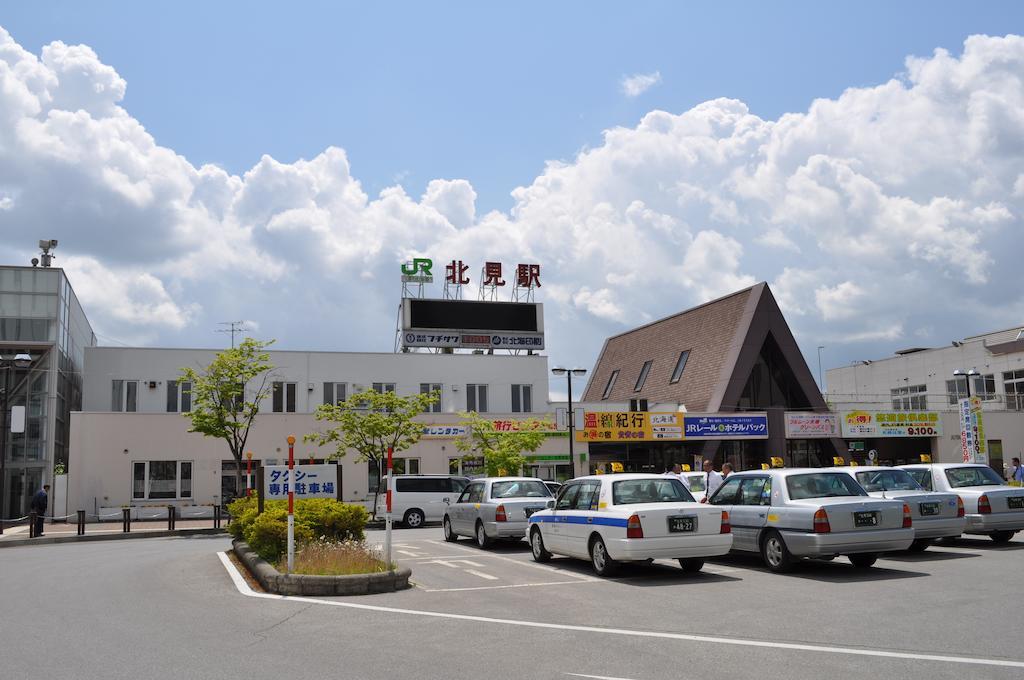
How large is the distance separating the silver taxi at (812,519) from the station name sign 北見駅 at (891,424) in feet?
110

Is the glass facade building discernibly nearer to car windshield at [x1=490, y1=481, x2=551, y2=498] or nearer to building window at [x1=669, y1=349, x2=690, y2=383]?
car windshield at [x1=490, y1=481, x2=551, y2=498]

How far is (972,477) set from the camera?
1734 cm

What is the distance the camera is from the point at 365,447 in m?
35.7

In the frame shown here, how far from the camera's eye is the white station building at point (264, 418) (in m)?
36.7

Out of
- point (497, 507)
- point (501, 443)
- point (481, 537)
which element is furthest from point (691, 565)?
point (501, 443)

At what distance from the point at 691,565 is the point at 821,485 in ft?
7.89

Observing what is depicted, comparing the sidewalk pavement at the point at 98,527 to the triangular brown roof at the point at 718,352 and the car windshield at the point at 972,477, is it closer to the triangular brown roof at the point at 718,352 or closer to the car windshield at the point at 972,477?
the car windshield at the point at 972,477

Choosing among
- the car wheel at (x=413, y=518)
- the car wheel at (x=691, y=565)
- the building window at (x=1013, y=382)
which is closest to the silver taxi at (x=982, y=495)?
the car wheel at (x=691, y=565)

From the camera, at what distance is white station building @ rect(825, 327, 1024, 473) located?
4741cm

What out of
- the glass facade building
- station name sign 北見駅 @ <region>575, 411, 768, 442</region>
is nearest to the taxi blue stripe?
station name sign 北見駅 @ <region>575, 411, 768, 442</region>

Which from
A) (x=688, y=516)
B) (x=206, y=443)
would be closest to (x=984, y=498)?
(x=688, y=516)

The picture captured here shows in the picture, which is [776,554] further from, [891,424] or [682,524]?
[891,424]

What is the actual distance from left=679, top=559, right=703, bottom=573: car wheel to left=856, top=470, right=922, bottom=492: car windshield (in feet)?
14.7

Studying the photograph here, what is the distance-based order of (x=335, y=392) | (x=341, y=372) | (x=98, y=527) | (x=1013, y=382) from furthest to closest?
1. (x=1013, y=382)
2. (x=341, y=372)
3. (x=335, y=392)
4. (x=98, y=527)
